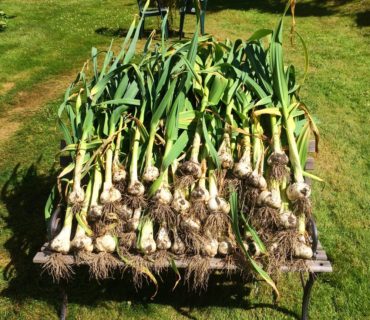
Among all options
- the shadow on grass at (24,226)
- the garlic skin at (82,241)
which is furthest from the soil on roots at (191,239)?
the shadow on grass at (24,226)

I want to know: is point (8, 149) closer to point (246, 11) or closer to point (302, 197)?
point (302, 197)

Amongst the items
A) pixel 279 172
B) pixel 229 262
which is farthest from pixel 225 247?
pixel 279 172

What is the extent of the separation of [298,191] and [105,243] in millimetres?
1072

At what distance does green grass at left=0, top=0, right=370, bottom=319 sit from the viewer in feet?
9.63

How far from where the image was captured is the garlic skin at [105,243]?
90.2 inches

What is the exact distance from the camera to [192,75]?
8.69 ft

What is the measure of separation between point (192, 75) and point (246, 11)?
886 centimetres

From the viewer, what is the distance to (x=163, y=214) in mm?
2283

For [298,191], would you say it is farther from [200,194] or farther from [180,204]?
[180,204]

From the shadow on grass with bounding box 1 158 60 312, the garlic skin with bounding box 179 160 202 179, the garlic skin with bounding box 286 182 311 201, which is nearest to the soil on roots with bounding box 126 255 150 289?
the garlic skin with bounding box 179 160 202 179

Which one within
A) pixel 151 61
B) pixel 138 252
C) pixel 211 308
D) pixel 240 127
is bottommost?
pixel 211 308

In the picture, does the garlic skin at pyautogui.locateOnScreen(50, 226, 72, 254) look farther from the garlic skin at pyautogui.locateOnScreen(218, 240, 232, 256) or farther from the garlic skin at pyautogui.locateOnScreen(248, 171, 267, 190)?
the garlic skin at pyautogui.locateOnScreen(248, 171, 267, 190)

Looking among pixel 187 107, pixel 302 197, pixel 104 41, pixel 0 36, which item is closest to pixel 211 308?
pixel 302 197

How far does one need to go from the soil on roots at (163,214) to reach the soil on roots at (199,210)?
0.35 ft
